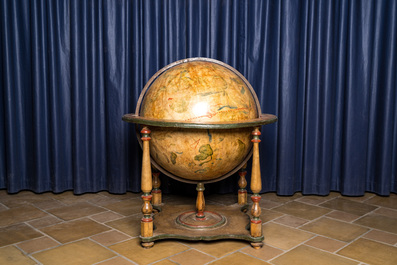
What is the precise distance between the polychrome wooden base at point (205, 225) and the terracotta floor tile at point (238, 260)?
18 centimetres

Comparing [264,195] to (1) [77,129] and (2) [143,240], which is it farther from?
(1) [77,129]

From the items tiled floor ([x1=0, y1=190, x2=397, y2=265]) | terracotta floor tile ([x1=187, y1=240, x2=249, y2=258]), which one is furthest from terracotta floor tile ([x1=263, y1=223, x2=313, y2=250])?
terracotta floor tile ([x1=187, y1=240, x2=249, y2=258])

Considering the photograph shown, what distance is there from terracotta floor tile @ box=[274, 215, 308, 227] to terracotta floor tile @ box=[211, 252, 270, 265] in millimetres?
781

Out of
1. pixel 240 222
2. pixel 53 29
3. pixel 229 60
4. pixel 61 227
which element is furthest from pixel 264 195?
pixel 53 29

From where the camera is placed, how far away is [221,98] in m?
2.88

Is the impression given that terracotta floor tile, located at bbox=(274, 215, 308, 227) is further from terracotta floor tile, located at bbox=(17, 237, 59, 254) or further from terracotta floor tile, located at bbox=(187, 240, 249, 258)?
terracotta floor tile, located at bbox=(17, 237, 59, 254)

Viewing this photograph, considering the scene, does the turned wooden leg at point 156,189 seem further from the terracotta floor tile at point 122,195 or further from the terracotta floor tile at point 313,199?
the terracotta floor tile at point 313,199

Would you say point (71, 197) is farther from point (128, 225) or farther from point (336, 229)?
point (336, 229)

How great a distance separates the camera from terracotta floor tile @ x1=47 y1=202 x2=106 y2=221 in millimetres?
3625

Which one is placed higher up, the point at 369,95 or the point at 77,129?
the point at 369,95

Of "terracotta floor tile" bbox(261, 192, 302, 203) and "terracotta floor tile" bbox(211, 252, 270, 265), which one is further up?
"terracotta floor tile" bbox(261, 192, 302, 203)

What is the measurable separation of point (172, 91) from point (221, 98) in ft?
1.18

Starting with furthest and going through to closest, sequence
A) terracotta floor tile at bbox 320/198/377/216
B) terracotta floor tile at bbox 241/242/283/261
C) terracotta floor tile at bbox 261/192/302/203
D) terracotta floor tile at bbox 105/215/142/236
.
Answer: terracotta floor tile at bbox 261/192/302/203 < terracotta floor tile at bbox 320/198/377/216 < terracotta floor tile at bbox 105/215/142/236 < terracotta floor tile at bbox 241/242/283/261

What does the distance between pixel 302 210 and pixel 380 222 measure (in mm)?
684
